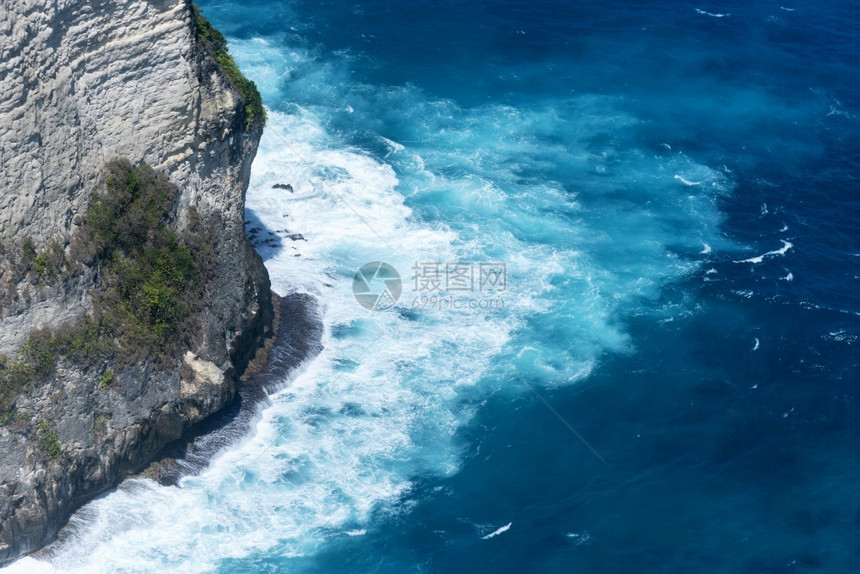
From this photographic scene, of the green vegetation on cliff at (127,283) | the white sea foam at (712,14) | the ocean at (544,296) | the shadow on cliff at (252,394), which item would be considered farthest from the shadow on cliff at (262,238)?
the white sea foam at (712,14)

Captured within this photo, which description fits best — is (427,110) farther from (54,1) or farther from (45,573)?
(45,573)

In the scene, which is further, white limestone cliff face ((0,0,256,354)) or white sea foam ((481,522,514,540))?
white sea foam ((481,522,514,540))

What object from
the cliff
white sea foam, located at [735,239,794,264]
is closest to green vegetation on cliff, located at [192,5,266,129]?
the cliff

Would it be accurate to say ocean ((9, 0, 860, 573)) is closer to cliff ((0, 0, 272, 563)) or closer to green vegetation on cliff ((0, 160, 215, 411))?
cliff ((0, 0, 272, 563))

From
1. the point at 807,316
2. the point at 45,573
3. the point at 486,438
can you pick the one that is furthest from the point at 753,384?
the point at 45,573

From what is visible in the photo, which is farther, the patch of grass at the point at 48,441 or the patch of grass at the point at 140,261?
the patch of grass at the point at 140,261

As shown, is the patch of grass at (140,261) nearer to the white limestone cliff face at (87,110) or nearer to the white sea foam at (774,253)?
the white limestone cliff face at (87,110)

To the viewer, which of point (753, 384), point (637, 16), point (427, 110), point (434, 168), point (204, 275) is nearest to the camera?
point (204, 275)
